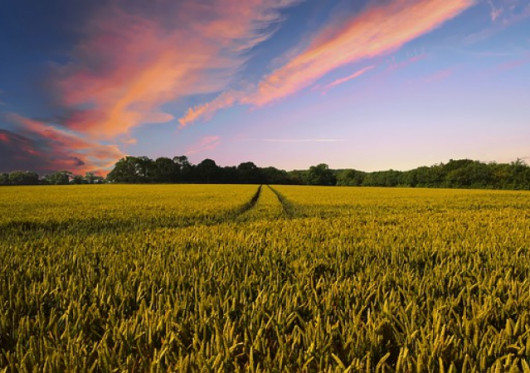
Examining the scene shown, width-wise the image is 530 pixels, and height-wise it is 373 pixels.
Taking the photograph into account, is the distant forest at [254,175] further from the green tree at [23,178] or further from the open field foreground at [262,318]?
the open field foreground at [262,318]

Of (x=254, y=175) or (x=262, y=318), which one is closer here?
(x=262, y=318)

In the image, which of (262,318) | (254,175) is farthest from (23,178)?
(262,318)

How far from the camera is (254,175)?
131 m

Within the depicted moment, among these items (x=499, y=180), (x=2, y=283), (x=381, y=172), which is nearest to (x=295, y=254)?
(x=2, y=283)

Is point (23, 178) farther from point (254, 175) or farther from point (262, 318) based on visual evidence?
point (262, 318)

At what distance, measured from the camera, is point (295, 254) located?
4.01 metres

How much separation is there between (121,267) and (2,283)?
3.53 feet

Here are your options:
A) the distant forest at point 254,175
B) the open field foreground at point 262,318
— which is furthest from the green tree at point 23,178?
the open field foreground at point 262,318

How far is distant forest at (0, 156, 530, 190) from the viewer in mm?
99500

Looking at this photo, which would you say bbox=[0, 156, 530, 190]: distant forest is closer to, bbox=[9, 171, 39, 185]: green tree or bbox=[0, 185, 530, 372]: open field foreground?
bbox=[9, 171, 39, 185]: green tree

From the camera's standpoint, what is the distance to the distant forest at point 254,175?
326 ft

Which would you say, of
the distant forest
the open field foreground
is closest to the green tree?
the distant forest

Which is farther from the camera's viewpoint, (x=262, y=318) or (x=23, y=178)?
(x=23, y=178)

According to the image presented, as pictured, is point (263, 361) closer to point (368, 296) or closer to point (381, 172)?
point (368, 296)
